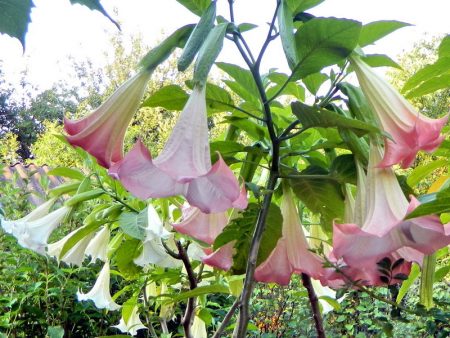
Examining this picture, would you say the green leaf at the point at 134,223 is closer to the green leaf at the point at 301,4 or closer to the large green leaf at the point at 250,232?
the large green leaf at the point at 250,232

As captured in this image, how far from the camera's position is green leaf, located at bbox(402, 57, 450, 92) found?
618mm

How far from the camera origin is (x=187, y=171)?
409 mm

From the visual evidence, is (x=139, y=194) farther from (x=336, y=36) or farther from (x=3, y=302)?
(x=3, y=302)

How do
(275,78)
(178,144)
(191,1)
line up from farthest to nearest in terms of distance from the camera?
(275,78)
(191,1)
(178,144)

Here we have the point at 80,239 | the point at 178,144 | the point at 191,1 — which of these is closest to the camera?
the point at 178,144

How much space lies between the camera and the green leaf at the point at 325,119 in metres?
0.45

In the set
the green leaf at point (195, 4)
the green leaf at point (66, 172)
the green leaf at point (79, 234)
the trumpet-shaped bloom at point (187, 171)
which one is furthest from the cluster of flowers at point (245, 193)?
the green leaf at point (66, 172)

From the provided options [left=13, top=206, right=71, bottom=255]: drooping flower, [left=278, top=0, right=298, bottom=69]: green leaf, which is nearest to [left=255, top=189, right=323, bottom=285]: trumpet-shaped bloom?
[left=278, top=0, right=298, bottom=69]: green leaf

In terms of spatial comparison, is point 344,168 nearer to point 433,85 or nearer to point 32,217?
point 433,85

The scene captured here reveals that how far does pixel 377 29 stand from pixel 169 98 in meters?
0.23

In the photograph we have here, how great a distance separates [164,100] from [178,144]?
16 centimetres

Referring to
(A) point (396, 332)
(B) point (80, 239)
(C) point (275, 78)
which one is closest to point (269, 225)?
(C) point (275, 78)

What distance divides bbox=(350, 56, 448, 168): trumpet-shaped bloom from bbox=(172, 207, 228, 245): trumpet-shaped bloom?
188mm

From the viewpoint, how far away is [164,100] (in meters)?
0.58
